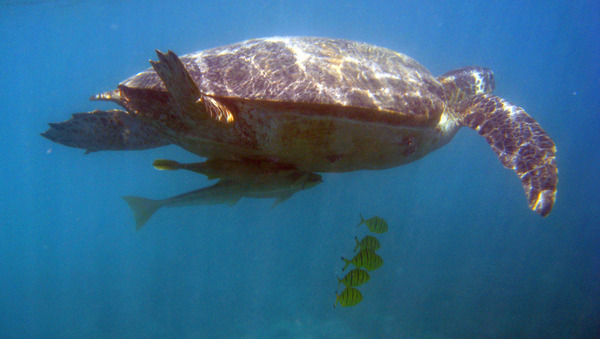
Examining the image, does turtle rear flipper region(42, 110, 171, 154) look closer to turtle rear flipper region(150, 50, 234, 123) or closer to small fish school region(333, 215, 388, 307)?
turtle rear flipper region(150, 50, 234, 123)

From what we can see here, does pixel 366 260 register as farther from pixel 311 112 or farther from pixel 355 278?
pixel 311 112

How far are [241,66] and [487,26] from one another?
266 ft

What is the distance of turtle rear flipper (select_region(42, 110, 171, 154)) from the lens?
4371 millimetres

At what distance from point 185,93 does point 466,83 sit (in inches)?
220

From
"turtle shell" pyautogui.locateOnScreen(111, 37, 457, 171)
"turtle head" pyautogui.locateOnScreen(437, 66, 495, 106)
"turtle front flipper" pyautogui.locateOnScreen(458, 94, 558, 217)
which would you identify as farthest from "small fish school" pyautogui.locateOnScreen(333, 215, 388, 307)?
"turtle head" pyautogui.locateOnScreen(437, 66, 495, 106)

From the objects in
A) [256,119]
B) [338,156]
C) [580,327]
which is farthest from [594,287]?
[256,119]

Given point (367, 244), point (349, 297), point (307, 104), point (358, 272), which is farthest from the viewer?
point (367, 244)

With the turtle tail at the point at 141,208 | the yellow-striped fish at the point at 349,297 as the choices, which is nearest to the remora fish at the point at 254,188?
the turtle tail at the point at 141,208

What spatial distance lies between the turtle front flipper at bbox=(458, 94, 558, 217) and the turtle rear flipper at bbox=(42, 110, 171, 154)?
448 centimetres

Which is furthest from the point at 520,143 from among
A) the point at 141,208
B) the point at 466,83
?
the point at 141,208

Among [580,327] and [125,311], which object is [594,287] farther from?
[125,311]

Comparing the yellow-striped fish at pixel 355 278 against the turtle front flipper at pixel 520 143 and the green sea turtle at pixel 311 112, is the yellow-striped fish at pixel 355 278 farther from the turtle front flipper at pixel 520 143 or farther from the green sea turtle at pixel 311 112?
the turtle front flipper at pixel 520 143

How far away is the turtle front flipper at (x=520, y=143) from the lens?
323cm

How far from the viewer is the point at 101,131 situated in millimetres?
4613
